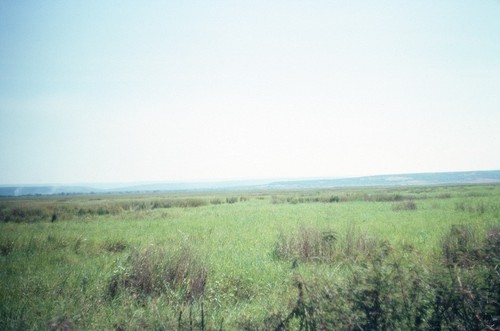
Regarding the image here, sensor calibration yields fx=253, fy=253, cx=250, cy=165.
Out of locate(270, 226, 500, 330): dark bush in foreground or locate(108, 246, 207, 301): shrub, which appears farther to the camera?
locate(108, 246, 207, 301): shrub

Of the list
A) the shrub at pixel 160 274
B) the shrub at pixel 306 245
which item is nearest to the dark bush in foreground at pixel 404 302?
the shrub at pixel 160 274

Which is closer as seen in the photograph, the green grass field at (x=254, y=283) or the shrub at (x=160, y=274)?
the green grass field at (x=254, y=283)

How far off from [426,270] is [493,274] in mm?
901

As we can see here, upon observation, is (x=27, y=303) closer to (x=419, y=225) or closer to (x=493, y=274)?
(x=493, y=274)

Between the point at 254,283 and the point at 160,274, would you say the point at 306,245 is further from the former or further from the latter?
the point at 160,274

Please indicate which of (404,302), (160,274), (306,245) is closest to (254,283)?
(160,274)

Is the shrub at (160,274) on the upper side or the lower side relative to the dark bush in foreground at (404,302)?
lower

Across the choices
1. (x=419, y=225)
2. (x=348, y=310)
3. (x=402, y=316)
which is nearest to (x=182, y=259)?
(x=348, y=310)

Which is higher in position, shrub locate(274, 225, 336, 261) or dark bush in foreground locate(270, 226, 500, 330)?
dark bush in foreground locate(270, 226, 500, 330)

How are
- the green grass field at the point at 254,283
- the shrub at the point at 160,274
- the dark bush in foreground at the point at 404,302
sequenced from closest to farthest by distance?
the dark bush in foreground at the point at 404,302, the green grass field at the point at 254,283, the shrub at the point at 160,274

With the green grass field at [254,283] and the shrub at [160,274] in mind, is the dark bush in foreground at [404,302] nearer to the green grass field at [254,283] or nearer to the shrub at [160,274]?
the green grass field at [254,283]

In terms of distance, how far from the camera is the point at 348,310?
3578mm

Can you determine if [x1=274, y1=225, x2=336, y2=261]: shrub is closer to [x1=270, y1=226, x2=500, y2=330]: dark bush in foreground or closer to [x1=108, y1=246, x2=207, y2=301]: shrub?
[x1=108, y1=246, x2=207, y2=301]: shrub

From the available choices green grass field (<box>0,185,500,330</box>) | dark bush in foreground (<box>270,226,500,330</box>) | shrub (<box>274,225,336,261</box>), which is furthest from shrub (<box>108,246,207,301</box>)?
shrub (<box>274,225,336,261</box>)
